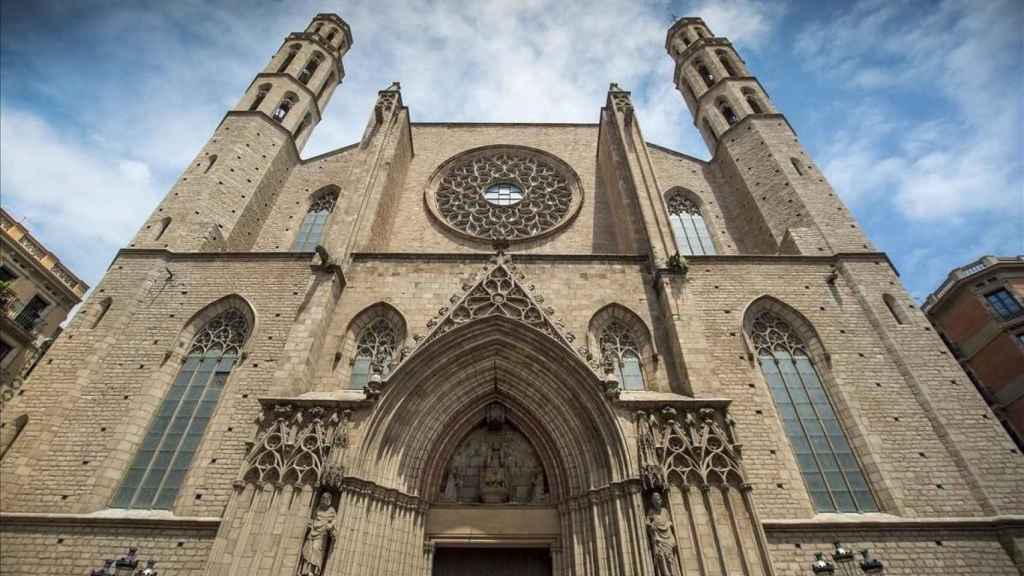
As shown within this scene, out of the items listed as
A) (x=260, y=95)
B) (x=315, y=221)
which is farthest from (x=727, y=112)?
(x=260, y=95)

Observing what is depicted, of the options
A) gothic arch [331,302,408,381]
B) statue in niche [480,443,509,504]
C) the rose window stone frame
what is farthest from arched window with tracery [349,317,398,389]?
the rose window stone frame

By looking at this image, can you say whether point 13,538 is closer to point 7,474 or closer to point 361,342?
point 7,474

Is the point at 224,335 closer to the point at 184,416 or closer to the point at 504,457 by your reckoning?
the point at 184,416

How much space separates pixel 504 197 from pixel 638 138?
4994 mm

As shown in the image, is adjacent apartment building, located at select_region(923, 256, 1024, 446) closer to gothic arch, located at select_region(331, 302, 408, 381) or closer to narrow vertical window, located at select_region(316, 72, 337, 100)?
gothic arch, located at select_region(331, 302, 408, 381)

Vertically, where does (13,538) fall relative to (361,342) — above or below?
below

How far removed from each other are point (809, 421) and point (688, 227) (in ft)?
25.3

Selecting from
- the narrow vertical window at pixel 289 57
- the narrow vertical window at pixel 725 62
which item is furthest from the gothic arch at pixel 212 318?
the narrow vertical window at pixel 725 62

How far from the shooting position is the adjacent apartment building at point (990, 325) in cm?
1616

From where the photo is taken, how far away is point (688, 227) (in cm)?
1536

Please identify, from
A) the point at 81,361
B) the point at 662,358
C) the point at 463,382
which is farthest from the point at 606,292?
the point at 81,361

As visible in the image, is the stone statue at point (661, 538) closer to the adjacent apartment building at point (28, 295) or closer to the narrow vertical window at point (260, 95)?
the narrow vertical window at point (260, 95)

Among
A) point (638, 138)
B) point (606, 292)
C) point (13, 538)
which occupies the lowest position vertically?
point (13, 538)

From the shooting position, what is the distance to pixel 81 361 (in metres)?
9.66
